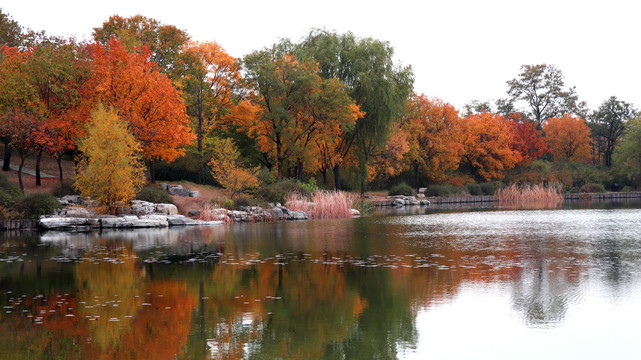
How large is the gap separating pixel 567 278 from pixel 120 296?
864 cm

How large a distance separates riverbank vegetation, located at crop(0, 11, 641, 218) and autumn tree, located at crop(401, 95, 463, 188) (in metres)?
0.14

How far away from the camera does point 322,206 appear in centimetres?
3469

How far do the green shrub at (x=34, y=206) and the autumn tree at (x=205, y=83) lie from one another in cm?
1278

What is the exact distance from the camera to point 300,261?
14.9 metres

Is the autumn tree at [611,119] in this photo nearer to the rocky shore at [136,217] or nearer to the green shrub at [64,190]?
the rocky shore at [136,217]

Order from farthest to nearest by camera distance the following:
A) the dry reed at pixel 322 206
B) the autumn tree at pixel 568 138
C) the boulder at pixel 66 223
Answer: the autumn tree at pixel 568 138, the dry reed at pixel 322 206, the boulder at pixel 66 223

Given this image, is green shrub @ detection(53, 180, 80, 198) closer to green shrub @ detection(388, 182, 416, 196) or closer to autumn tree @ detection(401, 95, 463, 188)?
green shrub @ detection(388, 182, 416, 196)

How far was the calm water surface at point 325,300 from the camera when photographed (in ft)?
23.9

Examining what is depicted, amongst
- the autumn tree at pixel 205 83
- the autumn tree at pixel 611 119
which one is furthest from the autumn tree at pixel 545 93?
the autumn tree at pixel 205 83

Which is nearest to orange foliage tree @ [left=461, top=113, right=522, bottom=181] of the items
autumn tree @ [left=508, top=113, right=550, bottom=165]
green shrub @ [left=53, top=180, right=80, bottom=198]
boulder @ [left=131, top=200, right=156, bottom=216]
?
autumn tree @ [left=508, top=113, right=550, bottom=165]

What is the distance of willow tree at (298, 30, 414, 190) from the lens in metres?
44.1

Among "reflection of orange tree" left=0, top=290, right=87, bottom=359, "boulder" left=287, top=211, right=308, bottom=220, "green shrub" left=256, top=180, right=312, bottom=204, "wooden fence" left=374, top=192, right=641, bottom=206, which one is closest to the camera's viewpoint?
"reflection of orange tree" left=0, top=290, right=87, bottom=359

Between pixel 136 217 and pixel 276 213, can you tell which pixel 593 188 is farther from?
pixel 136 217

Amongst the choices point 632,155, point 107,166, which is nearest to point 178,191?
point 107,166
